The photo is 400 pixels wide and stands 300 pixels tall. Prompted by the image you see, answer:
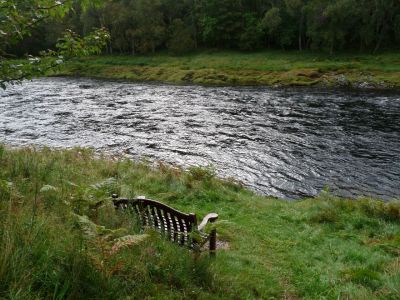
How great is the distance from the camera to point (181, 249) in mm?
6969

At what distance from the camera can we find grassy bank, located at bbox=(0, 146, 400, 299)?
474cm

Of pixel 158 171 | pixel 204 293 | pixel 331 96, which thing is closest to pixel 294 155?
pixel 158 171

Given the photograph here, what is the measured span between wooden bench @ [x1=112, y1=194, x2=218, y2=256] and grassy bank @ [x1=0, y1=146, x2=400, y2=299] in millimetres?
367

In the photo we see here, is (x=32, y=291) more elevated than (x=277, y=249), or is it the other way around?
(x=32, y=291)

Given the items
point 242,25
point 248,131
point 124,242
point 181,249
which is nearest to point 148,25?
point 242,25

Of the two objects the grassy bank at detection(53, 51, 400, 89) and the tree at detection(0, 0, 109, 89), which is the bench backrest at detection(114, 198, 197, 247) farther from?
the grassy bank at detection(53, 51, 400, 89)

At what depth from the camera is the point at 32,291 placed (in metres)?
4.25

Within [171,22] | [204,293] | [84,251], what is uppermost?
[171,22]

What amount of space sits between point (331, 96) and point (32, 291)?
45.1 metres

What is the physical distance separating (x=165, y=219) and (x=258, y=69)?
197 feet

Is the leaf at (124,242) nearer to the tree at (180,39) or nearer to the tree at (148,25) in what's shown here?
the tree at (180,39)

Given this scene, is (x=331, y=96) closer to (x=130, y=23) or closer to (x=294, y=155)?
(x=294, y=155)

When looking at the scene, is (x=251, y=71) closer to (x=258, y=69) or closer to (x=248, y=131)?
(x=258, y=69)

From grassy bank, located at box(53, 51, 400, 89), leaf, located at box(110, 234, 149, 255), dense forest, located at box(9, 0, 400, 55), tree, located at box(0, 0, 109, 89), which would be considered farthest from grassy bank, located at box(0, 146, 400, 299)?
dense forest, located at box(9, 0, 400, 55)
